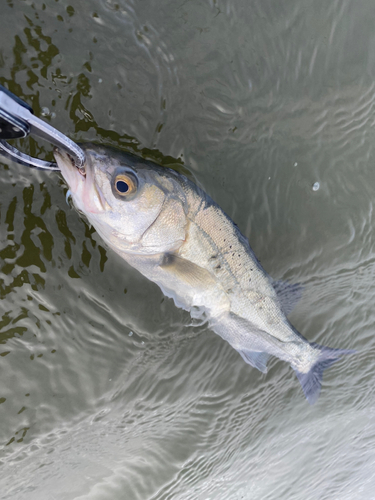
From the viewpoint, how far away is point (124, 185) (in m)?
2.12

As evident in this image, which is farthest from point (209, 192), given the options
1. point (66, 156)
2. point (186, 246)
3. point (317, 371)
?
point (317, 371)

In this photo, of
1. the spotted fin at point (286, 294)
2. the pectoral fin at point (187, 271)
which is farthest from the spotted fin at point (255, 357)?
the pectoral fin at point (187, 271)

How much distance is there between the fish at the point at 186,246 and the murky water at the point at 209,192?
1.37 ft

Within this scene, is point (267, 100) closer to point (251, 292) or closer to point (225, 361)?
point (251, 292)

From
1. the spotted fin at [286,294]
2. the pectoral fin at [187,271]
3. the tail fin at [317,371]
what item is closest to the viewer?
the pectoral fin at [187,271]

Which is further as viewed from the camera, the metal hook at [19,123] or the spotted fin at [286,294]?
the spotted fin at [286,294]

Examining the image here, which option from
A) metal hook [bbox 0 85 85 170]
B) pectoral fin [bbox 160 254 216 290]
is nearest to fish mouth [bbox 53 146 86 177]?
metal hook [bbox 0 85 85 170]

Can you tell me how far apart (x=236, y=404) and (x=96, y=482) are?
1433 mm

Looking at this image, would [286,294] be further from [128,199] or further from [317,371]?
[128,199]

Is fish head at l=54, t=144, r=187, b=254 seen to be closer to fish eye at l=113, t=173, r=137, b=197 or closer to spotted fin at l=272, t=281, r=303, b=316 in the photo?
fish eye at l=113, t=173, r=137, b=197

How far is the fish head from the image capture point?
2.03 meters

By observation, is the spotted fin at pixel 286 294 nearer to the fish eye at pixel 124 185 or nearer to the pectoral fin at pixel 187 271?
the pectoral fin at pixel 187 271

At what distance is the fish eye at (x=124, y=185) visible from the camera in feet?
6.84

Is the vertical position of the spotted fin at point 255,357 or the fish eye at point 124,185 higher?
the fish eye at point 124,185
